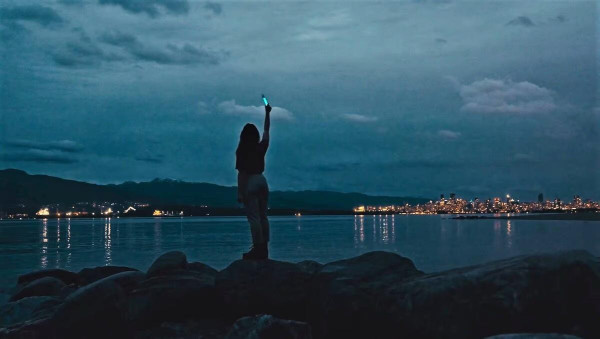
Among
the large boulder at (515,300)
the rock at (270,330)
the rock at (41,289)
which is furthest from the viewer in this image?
the rock at (41,289)

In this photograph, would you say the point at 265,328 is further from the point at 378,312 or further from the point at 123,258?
the point at 123,258

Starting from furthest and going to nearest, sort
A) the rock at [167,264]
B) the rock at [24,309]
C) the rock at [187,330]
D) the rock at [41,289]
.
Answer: the rock at [41,289] < the rock at [24,309] < the rock at [167,264] < the rock at [187,330]

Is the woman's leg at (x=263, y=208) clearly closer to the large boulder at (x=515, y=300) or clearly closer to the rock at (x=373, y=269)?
the rock at (x=373, y=269)

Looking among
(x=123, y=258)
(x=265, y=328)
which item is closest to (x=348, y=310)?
(x=265, y=328)

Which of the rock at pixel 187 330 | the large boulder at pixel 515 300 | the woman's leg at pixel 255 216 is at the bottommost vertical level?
the rock at pixel 187 330

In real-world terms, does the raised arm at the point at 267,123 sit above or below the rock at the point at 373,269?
above

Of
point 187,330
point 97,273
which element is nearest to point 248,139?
point 187,330

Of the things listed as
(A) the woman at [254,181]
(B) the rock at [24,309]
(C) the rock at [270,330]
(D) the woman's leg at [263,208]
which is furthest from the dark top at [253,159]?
(B) the rock at [24,309]

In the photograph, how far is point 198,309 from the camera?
10.2m

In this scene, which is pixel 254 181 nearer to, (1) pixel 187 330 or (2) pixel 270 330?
(1) pixel 187 330

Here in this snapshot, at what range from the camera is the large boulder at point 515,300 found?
7.94 metres

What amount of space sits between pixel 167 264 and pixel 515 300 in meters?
6.43

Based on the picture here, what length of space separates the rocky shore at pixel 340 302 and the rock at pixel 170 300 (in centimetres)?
2

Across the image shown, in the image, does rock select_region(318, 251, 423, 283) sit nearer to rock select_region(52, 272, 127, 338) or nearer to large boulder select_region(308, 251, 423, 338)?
large boulder select_region(308, 251, 423, 338)
